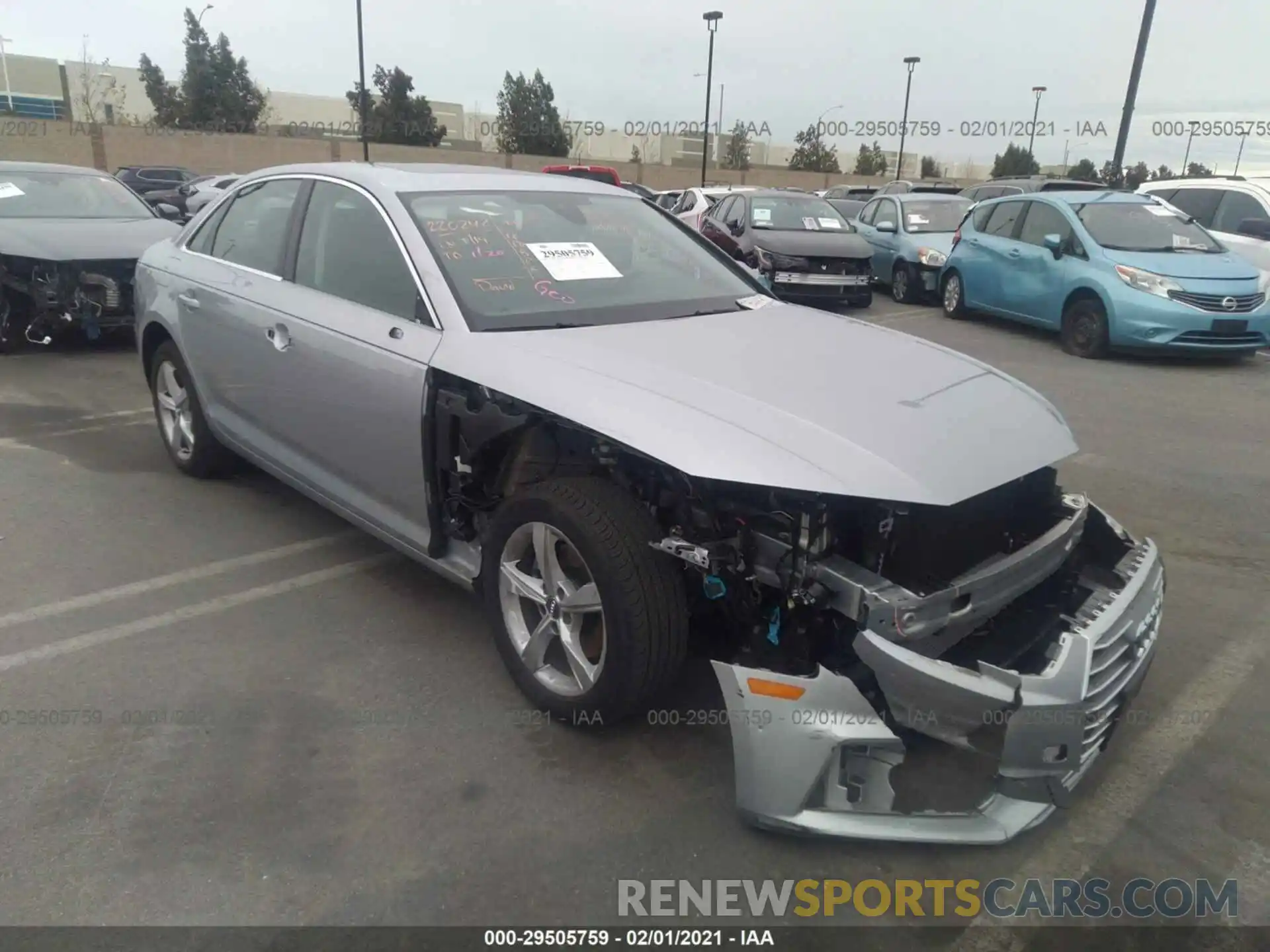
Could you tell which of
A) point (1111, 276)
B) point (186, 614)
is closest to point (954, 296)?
point (1111, 276)

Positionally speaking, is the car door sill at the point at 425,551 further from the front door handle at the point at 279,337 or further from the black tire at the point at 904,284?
the black tire at the point at 904,284

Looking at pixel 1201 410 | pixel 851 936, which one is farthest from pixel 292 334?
pixel 1201 410

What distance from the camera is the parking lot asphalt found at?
2.33m

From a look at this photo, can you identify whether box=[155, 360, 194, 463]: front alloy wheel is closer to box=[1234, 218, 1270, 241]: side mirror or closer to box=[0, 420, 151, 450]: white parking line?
box=[0, 420, 151, 450]: white parking line

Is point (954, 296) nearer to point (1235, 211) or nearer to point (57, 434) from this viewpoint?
point (1235, 211)

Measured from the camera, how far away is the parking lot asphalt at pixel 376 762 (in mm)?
→ 2326

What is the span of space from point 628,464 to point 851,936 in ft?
4.54

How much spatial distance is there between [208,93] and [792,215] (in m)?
41.9

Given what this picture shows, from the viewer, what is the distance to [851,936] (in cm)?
221

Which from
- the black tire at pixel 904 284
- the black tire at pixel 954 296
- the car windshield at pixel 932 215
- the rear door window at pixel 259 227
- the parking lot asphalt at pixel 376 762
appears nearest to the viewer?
the parking lot asphalt at pixel 376 762

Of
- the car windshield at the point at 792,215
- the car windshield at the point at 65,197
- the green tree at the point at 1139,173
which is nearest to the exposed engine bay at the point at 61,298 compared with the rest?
the car windshield at the point at 65,197

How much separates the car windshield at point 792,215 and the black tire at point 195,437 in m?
8.70

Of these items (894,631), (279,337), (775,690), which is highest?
(279,337)

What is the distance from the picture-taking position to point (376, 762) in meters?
2.79
